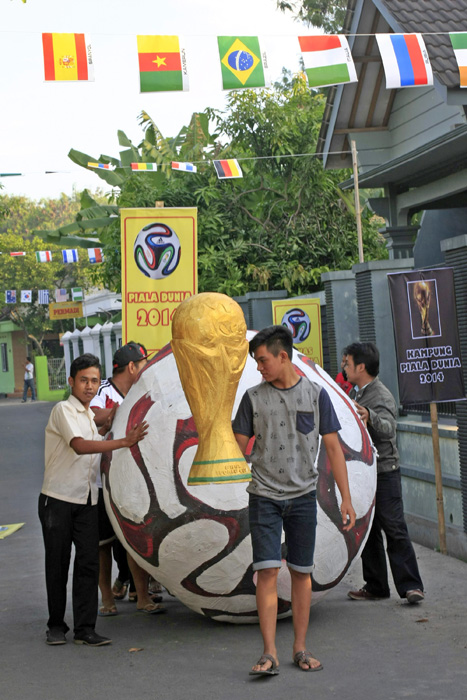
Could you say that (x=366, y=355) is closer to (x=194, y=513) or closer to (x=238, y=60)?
(x=194, y=513)

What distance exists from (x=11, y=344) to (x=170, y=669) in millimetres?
47123

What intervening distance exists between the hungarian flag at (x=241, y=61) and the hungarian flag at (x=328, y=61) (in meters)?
0.52

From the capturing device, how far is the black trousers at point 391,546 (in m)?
6.57

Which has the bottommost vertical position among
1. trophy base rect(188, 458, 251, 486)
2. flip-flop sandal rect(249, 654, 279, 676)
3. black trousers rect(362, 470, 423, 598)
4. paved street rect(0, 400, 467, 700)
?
paved street rect(0, 400, 467, 700)

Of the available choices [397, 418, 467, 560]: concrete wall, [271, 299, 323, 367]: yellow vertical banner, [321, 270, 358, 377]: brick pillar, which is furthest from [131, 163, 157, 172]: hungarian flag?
[397, 418, 467, 560]: concrete wall

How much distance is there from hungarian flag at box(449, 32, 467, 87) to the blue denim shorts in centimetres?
732

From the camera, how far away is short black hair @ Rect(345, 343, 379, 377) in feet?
22.1

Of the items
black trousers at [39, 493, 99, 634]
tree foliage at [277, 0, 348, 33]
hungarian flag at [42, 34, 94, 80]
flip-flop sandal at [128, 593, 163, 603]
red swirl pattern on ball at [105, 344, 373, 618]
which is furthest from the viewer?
tree foliage at [277, 0, 348, 33]

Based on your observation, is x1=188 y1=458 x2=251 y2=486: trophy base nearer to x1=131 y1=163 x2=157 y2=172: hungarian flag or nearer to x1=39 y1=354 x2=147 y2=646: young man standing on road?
x1=39 y1=354 x2=147 y2=646: young man standing on road

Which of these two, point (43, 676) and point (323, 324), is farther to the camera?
point (323, 324)

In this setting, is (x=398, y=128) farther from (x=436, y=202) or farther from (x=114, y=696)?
(x=114, y=696)

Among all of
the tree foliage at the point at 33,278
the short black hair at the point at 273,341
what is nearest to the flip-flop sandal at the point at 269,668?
the short black hair at the point at 273,341

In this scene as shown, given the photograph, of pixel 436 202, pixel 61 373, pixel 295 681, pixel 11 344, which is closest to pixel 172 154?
pixel 436 202

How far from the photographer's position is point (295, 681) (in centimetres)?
500
